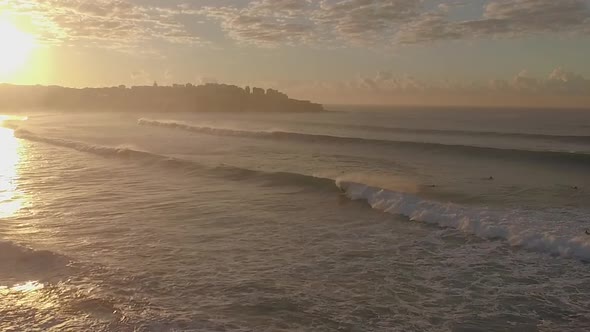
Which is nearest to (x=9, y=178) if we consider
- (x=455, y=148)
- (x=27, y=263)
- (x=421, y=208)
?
(x=27, y=263)

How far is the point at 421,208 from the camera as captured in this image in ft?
48.2

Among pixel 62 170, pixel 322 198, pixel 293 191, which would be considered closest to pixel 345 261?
pixel 322 198

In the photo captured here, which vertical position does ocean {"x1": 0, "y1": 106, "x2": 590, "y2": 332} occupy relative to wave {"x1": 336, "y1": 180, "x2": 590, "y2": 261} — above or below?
below

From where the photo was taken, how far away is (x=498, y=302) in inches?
312

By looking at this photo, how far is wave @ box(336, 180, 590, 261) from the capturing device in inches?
430

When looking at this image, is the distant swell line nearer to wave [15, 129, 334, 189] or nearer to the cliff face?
wave [15, 129, 334, 189]

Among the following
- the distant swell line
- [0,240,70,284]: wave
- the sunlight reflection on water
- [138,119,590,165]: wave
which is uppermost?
[138,119,590,165]: wave

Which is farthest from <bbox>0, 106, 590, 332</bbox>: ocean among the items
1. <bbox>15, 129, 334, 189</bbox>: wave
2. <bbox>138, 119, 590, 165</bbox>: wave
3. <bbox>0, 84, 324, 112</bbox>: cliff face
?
<bbox>0, 84, 324, 112</bbox>: cliff face

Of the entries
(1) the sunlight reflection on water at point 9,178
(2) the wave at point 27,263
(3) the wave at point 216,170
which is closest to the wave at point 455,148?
(3) the wave at point 216,170

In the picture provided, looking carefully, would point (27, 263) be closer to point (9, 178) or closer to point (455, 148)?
point (9, 178)

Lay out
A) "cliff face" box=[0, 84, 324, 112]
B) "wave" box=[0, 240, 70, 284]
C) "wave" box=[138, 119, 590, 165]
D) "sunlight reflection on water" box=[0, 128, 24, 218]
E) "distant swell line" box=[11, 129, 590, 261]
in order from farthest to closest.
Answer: "cliff face" box=[0, 84, 324, 112] → "wave" box=[138, 119, 590, 165] → "sunlight reflection on water" box=[0, 128, 24, 218] → "distant swell line" box=[11, 129, 590, 261] → "wave" box=[0, 240, 70, 284]

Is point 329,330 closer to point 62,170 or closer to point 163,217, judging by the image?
point 163,217

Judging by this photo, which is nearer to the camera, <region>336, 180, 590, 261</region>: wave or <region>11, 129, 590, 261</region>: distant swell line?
<region>336, 180, 590, 261</region>: wave

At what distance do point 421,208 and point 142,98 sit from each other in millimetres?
138120
